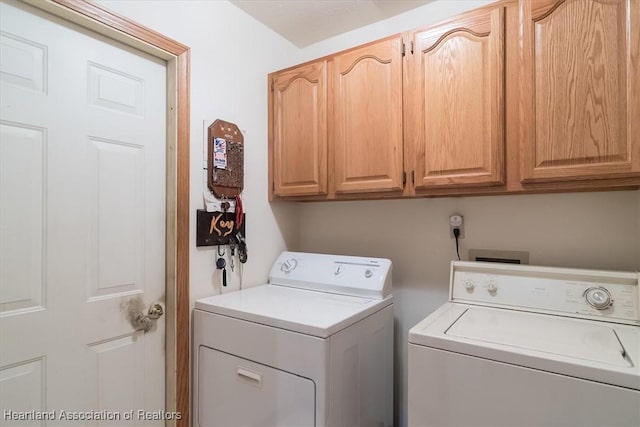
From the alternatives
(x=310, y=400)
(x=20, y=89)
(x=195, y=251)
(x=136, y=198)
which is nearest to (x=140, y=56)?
(x=20, y=89)

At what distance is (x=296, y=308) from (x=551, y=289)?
1.06 meters

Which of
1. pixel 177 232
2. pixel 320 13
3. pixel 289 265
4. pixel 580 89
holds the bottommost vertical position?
pixel 289 265

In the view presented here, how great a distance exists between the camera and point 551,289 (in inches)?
54.3

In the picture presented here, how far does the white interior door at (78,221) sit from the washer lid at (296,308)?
0.34m

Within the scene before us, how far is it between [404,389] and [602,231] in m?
1.24

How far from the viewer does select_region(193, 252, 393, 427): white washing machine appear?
124 centimetres

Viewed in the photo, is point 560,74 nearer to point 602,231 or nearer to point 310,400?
point 602,231

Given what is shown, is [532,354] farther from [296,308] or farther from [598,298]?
[296,308]

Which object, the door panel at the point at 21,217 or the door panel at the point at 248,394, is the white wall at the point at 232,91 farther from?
the door panel at the point at 21,217

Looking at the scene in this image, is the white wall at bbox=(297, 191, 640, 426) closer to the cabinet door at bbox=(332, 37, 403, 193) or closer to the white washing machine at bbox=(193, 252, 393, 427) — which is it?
the white washing machine at bbox=(193, 252, 393, 427)

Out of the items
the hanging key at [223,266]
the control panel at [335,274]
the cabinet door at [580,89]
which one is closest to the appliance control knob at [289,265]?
the control panel at [335,274]

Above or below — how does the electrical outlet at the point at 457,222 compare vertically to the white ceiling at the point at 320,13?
below

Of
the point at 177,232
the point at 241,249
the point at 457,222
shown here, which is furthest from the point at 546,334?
the point at 177,232

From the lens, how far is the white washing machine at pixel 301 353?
1240 millimetres
